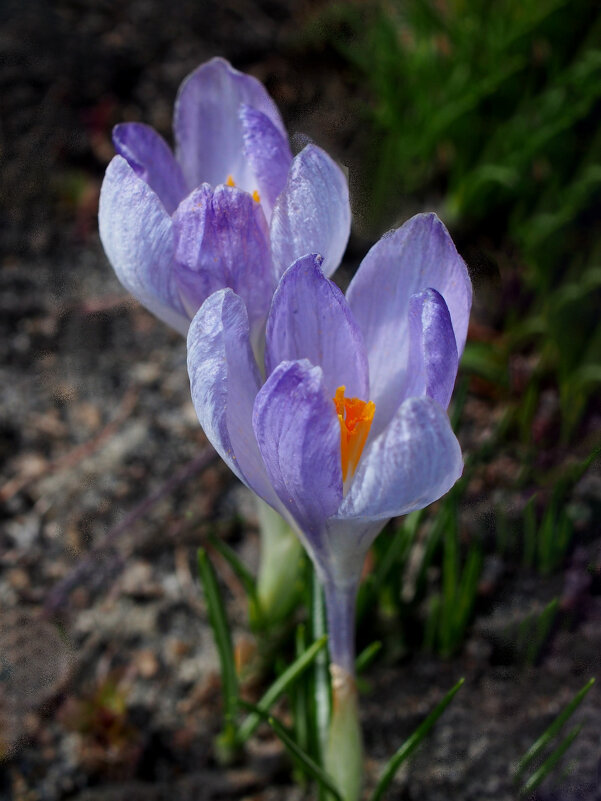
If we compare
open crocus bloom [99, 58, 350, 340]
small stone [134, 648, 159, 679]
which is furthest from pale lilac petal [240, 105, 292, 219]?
small stone [134, 648, 159, 679]

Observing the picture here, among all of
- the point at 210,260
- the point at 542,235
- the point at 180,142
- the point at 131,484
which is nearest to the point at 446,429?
the point at 210,260

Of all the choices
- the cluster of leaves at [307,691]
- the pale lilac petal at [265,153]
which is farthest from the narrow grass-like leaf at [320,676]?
the pale lilac petal at [265,153]

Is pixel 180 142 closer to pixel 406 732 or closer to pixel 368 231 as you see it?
pixel 406 732

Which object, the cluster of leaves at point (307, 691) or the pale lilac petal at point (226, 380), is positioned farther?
the cluster of leaves at point (307, 691)

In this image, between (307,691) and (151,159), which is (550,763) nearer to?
(307,691)

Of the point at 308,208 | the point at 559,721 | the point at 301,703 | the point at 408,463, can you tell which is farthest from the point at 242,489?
→ the point at 408,463

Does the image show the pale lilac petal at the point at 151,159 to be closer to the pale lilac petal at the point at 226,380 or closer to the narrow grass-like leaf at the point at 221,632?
the pale lilac petal at the point at 226,380

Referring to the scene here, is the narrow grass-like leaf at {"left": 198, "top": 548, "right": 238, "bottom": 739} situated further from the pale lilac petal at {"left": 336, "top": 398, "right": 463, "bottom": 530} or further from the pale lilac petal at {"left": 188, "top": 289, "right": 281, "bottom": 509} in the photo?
the pale lilac petal at {"left": 336, "top": 398, "right": 463, "bottom": 530}

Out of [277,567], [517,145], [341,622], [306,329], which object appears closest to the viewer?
[306,329]
